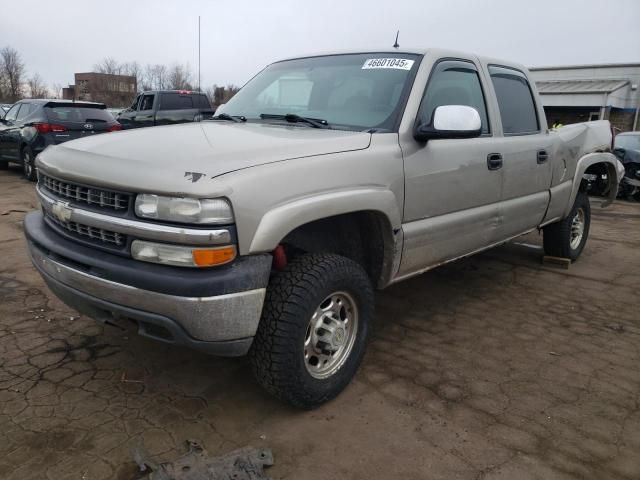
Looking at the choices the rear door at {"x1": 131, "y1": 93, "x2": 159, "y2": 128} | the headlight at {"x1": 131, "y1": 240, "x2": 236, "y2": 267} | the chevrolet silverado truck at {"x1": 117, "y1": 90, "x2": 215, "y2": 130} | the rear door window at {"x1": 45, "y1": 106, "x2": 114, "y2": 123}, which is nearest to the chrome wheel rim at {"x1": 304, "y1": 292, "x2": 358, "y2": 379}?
the headlight at {"x1": 131, "y1": 240, "x2": 236, "y2": 267}

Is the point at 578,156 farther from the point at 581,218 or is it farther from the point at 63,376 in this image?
the point at 63,376

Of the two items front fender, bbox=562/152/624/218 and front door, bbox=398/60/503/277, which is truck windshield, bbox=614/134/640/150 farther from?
front door, bbox=398/60/503/277

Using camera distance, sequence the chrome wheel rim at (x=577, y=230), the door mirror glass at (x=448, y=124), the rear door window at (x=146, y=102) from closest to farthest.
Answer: the door mirror glass at (x=448, y=124), the chrome wheel rim at (x=577, y=230), the rear door window at (x=146, y=102)

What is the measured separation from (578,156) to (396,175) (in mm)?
3042

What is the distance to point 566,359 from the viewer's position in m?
3.48

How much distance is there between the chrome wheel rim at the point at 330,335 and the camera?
272 cm

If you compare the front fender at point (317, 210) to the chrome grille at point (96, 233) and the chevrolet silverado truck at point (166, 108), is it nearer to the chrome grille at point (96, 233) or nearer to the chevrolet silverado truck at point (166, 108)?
the chrome grille at point (96, 233)

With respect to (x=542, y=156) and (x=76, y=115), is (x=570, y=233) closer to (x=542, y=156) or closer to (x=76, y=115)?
(x=542, y=156)

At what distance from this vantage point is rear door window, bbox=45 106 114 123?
10.1 meters

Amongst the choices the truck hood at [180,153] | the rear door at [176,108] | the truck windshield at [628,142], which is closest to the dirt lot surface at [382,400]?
the truck hood at [180,153]

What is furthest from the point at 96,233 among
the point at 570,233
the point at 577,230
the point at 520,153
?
the point at 577,230

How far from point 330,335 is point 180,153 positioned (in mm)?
1164

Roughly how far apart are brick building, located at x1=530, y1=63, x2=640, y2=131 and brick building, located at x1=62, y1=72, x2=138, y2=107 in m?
41.0

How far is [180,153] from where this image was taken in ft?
7.97
